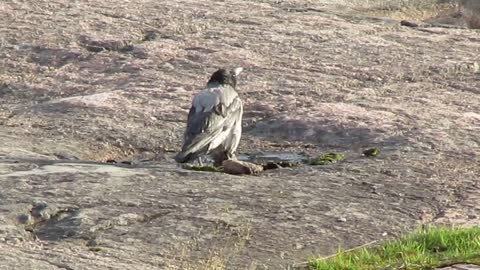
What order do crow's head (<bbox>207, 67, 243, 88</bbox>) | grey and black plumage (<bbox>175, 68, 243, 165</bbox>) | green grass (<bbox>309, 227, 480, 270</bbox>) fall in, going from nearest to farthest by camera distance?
1. green grass (<bbox>309, 227, 480, 270</bbox>)
2. grey and black plumage (<bbox>175, 68, 243, 165</bbox>)
3. crow's head (<bbox>207, 67, 243, 88</bbox>)

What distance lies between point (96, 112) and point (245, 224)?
12.1 ft

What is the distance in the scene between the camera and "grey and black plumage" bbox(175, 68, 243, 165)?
30.1ft

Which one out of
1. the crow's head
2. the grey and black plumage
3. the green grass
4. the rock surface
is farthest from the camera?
the crow's head

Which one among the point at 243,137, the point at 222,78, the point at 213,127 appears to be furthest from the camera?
the point at 222,78

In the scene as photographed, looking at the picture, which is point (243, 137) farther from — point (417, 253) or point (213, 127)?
point (417, 253)

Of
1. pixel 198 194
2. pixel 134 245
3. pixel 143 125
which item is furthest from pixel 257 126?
pixel 134 245

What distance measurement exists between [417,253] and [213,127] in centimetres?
302

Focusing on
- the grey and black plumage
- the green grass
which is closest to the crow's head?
the grey and black plumage

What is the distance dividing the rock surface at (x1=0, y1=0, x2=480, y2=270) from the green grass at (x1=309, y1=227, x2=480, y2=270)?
247 millimetres

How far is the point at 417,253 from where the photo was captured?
669 cm

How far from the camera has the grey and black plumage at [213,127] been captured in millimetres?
9172

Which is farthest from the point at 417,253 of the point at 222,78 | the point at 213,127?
the point at 222,78

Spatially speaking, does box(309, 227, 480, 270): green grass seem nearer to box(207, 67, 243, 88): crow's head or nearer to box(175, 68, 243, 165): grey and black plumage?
box(175, 68, 243, 165): grey and black plumage

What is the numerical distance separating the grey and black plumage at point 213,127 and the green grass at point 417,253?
7.96ft
